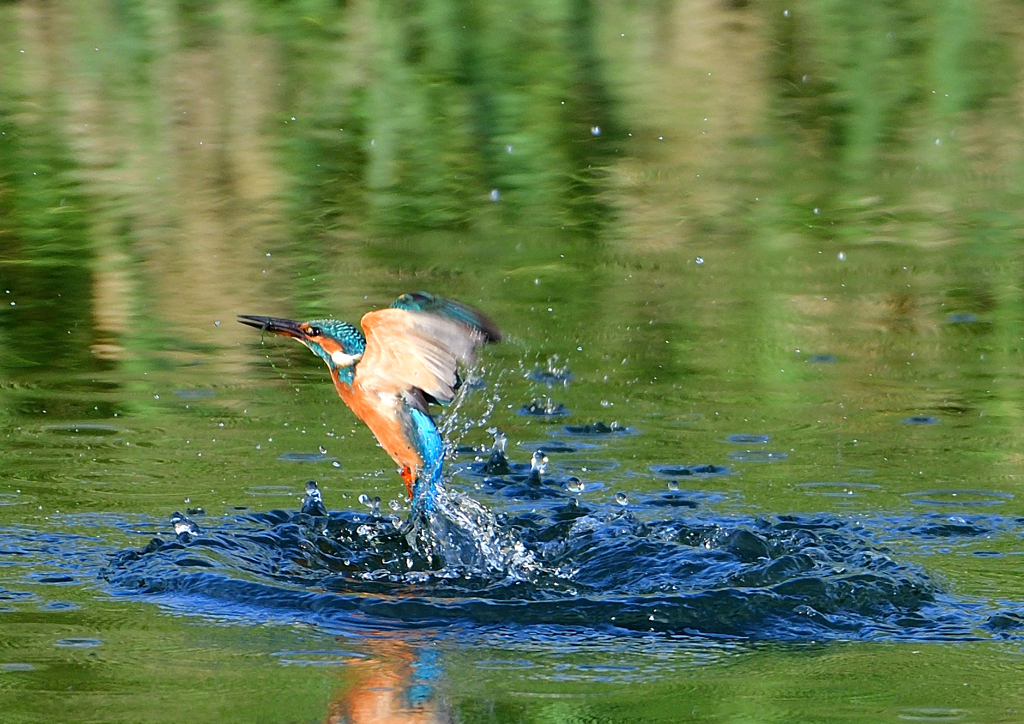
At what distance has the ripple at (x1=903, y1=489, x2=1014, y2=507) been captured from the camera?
5.35 meters

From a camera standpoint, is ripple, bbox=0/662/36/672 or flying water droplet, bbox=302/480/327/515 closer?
ripple, bbox=0/662/36/672

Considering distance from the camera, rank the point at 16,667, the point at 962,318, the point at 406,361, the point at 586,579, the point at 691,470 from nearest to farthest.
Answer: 1. the point at 16,667
2. the point at 586,579
3. the point at 406,361
4. the point at 691,470
5. the point at 962,318

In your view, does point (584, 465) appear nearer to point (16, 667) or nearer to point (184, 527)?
point (184, 527)

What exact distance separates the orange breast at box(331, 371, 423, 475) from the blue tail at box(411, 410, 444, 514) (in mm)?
39

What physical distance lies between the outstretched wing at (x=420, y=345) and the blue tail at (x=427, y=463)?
0.07 metres

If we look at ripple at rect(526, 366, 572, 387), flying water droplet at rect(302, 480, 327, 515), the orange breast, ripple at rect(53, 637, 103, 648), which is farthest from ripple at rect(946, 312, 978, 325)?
ripple at rect(53, 637, 103, 648)

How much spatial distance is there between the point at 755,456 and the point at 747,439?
190 mm

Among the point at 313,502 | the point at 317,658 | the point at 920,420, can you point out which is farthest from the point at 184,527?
the point at 920,420

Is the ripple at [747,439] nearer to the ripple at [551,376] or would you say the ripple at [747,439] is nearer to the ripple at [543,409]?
the ripple at [543,409]

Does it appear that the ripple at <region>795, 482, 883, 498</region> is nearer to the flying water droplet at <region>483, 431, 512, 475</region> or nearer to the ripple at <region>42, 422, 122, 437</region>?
the flying water droplet at <region>483, 431, 512, 475</region>

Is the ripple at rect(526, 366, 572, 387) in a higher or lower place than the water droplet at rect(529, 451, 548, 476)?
lower

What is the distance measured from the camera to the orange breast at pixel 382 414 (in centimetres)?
507

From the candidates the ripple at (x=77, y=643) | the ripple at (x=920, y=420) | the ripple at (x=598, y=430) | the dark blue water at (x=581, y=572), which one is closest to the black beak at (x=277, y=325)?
the dark blue water at (x=581, y=572)

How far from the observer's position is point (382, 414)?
5.09m
